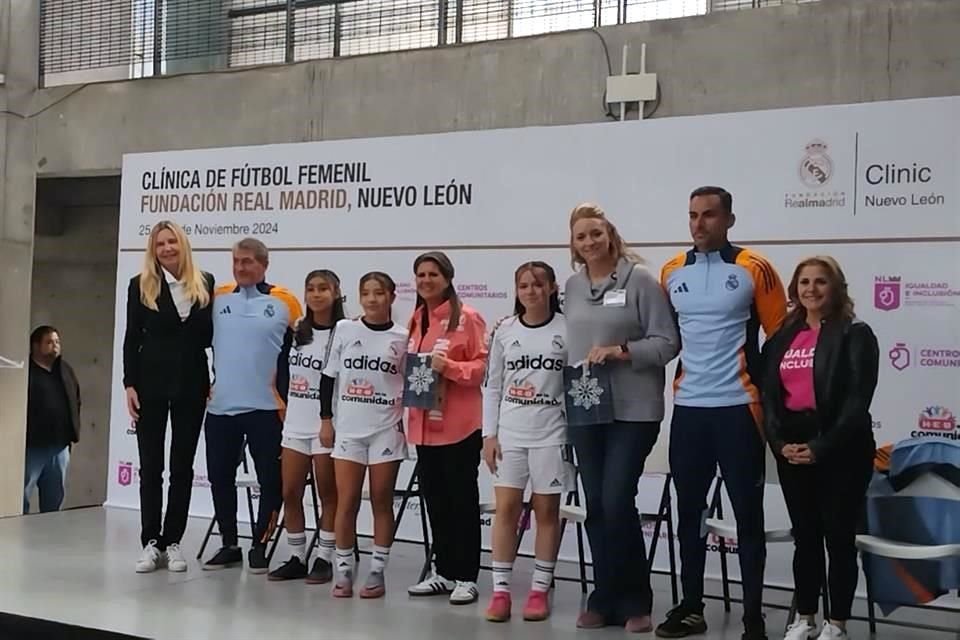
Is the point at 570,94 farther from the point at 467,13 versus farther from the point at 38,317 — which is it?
the point at 38,317

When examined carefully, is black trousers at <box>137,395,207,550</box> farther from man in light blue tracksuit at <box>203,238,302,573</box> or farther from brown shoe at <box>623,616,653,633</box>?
brown shoe at <box>623,616,653,633</box>

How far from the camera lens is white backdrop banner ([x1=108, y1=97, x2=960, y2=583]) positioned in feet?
14.1

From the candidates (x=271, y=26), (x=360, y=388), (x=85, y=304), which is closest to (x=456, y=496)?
(x=360, y=388)

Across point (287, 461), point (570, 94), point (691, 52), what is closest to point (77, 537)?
point (287, 461)

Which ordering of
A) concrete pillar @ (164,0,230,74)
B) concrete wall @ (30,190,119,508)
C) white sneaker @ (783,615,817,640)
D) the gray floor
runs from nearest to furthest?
white sneaker @ (783,615,817,640)
the gray floor
concrete pillar @ (164,0,230,74)
concrete wall @ (30,190,119,508)

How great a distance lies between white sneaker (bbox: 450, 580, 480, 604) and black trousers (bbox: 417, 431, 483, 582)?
3cm

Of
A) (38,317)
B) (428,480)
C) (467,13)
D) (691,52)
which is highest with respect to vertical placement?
(467,13)

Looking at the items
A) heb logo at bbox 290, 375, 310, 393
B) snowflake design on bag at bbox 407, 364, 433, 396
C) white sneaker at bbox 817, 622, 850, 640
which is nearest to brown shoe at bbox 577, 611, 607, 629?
white sneaker at bbox 817, 622, 850, 640

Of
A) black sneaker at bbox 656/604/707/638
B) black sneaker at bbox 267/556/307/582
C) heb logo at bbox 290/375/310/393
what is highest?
heb logo at bbox 290/375/310/393

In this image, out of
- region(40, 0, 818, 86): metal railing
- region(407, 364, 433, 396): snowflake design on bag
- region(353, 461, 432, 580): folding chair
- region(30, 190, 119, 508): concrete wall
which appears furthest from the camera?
region(30, 190, 119, 508): concrete wall

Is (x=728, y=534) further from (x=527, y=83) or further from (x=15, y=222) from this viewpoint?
(x=15, y=222)

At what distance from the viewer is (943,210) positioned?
13.9 feet

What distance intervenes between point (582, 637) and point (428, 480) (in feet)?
2.78

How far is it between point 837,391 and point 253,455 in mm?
2387
